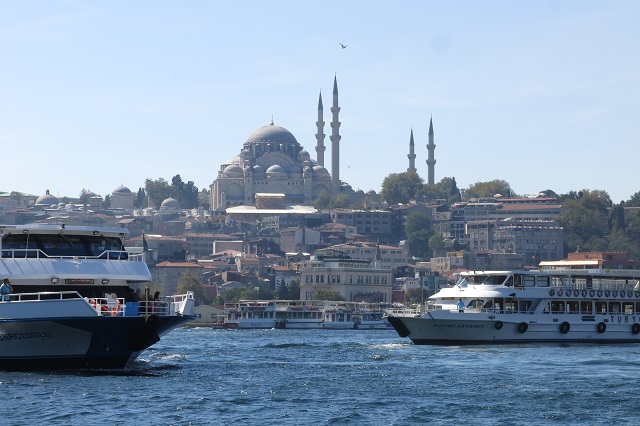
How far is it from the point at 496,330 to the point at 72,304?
28471mm

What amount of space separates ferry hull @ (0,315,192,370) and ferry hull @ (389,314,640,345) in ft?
80.2

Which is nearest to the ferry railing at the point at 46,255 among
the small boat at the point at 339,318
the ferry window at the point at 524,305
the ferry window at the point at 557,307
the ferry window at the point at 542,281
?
the ferry window at the point at 524,305

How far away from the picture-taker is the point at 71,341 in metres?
39.7

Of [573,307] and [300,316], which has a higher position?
[300,316]

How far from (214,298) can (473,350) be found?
104774 mm

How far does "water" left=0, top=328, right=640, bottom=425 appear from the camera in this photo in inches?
1332

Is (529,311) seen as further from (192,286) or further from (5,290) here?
(192,286)

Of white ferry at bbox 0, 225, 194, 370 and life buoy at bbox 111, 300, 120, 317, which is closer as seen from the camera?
white ferry at bbox 0, 225, 194, 370

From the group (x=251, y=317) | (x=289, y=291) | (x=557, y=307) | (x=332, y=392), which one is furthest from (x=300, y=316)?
(x=332, y=392)

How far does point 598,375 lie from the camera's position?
4597 cm

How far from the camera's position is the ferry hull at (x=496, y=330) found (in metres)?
63.7

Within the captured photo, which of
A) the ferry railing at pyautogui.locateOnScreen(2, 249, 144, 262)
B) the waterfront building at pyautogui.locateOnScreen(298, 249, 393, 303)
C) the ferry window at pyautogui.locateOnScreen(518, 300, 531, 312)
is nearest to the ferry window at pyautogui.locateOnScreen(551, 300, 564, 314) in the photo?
the ferry window at pyautogui.locateOnScreen(518, 300, 531, 312)

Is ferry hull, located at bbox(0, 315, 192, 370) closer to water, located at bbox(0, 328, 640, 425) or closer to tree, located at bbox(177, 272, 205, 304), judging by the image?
water, located at bbox(0, 328, 640, 425)

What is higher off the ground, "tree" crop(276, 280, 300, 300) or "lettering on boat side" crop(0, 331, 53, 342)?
"tree" crop(276, 280, 300, 300)
